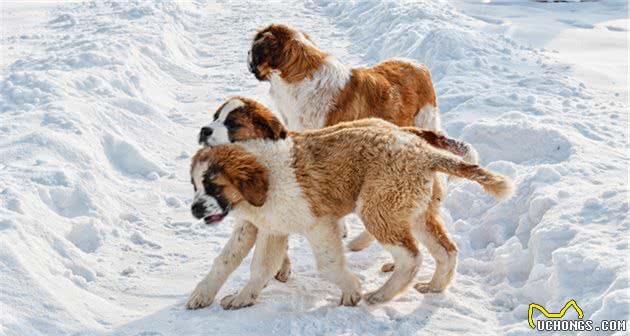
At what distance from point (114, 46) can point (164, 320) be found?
7906 mm

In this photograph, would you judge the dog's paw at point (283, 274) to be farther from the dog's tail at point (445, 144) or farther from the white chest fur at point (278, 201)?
the dog's tail at point (445, 144)

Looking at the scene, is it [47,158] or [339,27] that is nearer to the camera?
[47,158]

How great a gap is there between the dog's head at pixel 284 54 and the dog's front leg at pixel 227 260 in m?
1.78

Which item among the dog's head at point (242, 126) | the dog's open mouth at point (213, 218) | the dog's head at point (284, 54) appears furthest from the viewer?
the dog's head at point (284, 54)

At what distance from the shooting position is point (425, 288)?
5.32 meters

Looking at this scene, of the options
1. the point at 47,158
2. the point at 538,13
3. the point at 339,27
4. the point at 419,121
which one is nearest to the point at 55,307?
the point at 47,158

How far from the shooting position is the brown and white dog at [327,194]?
15.5 ft

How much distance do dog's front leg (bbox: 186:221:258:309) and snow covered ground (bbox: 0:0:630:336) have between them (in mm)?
157

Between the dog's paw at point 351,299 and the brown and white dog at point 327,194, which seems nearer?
the brown and white dog at point 327,194

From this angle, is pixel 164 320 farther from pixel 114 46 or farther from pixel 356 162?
pixel 114 46

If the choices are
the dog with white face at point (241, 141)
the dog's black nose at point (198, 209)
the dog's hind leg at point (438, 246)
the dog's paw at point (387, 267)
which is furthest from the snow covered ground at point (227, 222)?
the dog's black nose at point (198, 209)

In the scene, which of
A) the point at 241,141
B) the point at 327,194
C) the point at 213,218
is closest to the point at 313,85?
the point at 241,141

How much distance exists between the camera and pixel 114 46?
11758 millimetres

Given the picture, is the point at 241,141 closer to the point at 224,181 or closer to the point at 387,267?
the point at 224,181
